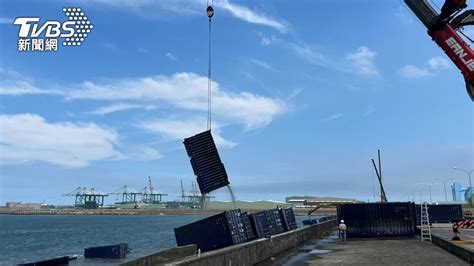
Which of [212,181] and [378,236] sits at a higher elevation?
[212,181]

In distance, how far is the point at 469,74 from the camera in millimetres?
23078

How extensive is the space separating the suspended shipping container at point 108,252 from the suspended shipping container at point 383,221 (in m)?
22.5

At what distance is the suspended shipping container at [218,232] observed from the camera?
27.9m

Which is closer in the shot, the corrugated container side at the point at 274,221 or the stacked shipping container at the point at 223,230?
the stacked shipping container at the point at 223,230

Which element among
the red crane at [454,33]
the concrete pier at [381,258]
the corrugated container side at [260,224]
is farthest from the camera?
the corrugated container side at [260,224]

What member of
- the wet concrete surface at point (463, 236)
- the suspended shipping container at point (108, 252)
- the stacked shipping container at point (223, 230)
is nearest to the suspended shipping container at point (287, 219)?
the stacked shipping container at point (223, 230)

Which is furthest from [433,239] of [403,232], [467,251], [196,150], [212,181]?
[196,150]

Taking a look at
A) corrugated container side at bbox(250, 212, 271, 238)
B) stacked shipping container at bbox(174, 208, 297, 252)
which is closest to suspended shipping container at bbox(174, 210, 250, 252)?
stacked shipping container at bbox(174, 208, 297, 252)

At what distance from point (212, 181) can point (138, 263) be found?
48.9ft

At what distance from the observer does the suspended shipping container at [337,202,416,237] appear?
3426cm

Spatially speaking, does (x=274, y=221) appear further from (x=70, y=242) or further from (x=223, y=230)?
(x=70, y=242)

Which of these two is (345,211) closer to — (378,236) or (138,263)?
(378,236)

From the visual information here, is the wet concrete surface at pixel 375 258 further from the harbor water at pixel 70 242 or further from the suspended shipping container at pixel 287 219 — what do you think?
the harbor water at pixel 70 242

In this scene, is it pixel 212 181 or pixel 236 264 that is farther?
pixel 212 181
